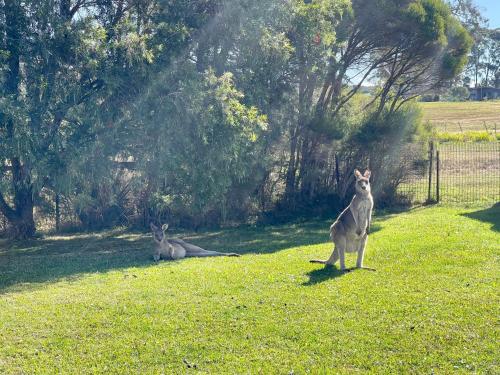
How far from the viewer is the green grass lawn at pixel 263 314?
698 centimetres

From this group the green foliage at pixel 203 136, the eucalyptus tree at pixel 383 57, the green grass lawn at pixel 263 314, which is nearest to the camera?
the green grass lawn at pixel 263 314

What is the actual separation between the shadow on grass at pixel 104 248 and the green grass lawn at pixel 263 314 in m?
0.12

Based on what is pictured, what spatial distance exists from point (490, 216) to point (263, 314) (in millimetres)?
10989

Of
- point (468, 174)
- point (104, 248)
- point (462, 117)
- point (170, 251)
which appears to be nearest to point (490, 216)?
point (170, 251)

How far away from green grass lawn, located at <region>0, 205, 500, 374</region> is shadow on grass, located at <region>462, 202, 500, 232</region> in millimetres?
2355

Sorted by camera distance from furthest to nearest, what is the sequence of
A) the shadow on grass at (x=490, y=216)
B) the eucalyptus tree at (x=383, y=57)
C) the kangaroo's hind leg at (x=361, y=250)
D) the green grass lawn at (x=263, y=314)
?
the eucalyptus tree at (x=383, y=57), the shadow on grass at (x=490, y=216), the kangaroo's hind leg at (x=361, y=250), the green grass lawn at (x=263, y=314)

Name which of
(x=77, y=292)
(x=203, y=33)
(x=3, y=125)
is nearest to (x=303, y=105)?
(x=203, y=33)

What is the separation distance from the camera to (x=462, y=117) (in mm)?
60781

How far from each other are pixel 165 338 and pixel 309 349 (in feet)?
6.12

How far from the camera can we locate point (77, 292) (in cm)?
1025

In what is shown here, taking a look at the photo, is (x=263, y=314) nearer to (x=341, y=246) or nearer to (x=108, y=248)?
(x=341, y=246)

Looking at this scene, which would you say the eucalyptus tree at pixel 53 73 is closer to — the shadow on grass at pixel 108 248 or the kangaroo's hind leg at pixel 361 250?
the shadow on grass at pixel 108 248

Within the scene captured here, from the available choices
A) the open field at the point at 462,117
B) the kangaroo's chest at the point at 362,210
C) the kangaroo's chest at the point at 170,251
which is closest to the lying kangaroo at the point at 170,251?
the kangaroo's chest at the point at 170,251

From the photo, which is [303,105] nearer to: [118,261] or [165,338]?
[118,261]
